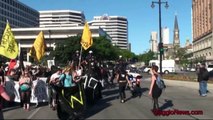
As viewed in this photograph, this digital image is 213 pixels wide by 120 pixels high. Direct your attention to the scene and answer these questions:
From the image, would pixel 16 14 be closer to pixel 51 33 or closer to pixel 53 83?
pixel 51 33

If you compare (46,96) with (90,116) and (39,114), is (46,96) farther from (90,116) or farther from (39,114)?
(90,116)

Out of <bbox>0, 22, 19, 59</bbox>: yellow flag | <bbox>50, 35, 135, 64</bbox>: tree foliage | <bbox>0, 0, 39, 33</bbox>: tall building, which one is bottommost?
<bbox>0, 22, 19, 59</bbox>: yellow flag

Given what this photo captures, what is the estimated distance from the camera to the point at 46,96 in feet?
64.2

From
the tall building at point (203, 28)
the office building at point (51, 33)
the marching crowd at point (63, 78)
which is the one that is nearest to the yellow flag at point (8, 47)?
the marching crowd at point (63, 78)

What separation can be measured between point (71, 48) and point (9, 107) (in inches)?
2910

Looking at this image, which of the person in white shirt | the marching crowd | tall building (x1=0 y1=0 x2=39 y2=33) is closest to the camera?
the marching crowd

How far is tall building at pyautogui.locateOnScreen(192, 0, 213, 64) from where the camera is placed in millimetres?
116031

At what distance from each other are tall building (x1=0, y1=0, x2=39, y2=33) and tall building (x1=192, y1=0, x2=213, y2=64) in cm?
6224

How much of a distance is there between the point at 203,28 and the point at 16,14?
6996 centimetres

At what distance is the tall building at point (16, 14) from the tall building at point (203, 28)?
62242 mm

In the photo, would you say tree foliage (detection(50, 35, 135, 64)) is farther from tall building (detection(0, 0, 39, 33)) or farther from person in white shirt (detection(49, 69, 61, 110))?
person in white shirt (detection(49, 69, 61, 110))

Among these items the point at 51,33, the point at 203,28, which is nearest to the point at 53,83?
the point at 203,28

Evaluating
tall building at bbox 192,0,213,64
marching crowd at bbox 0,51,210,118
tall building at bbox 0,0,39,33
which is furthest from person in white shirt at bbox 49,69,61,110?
tall building at bbox 0,0,39,33

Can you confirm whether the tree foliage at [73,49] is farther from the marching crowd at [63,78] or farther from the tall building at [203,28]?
the marching crowd at [63,78]
